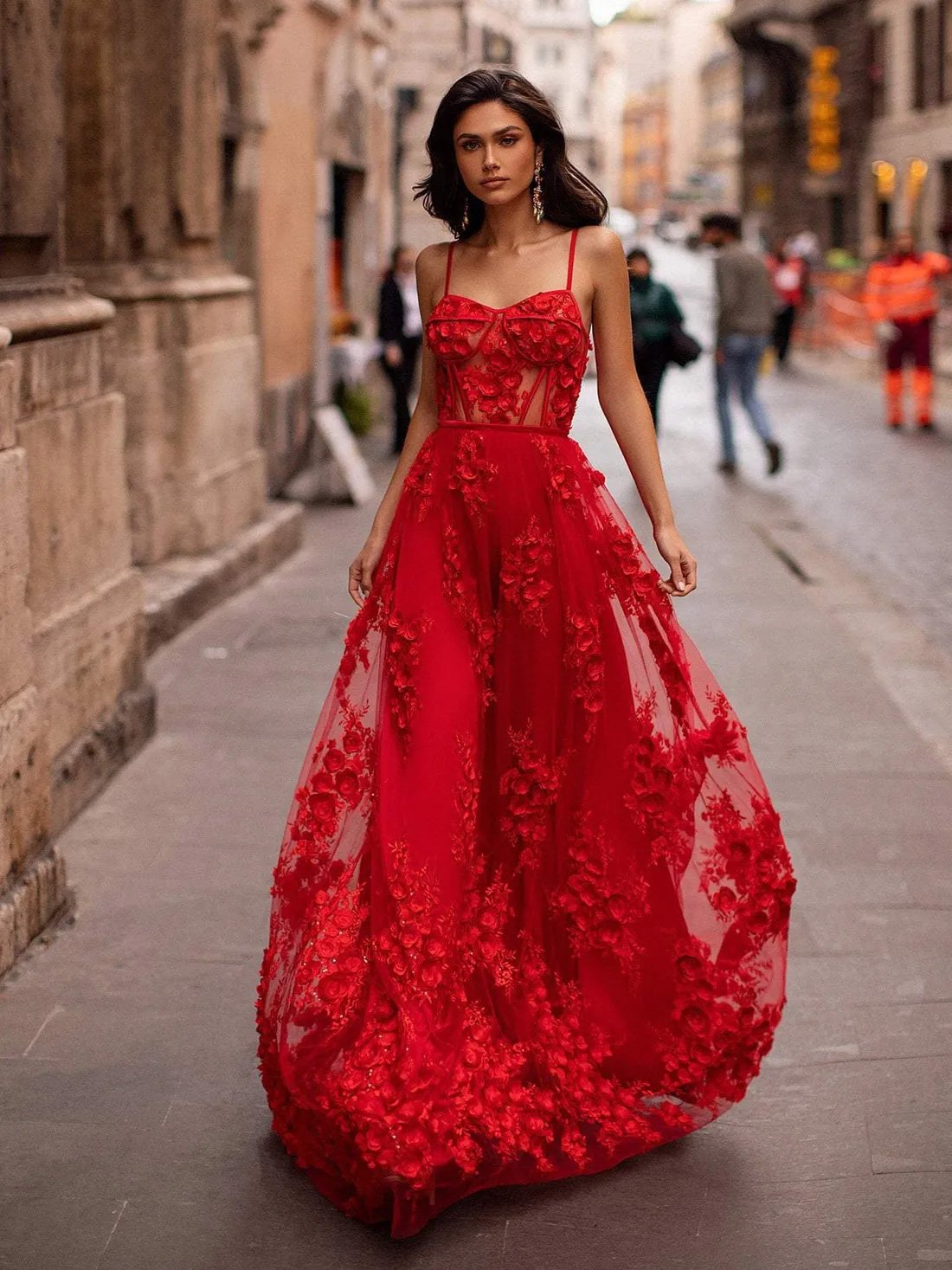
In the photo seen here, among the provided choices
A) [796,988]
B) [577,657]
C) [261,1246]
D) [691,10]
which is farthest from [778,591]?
[691,10]

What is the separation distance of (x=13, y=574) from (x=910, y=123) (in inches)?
1572

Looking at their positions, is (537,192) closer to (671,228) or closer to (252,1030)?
(252,1030)

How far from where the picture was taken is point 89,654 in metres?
6.14

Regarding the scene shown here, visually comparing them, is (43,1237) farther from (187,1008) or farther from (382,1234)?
(187,1008)

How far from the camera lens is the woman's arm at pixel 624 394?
3721 millimetres

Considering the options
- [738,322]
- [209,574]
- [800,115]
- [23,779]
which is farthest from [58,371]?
[800,115]

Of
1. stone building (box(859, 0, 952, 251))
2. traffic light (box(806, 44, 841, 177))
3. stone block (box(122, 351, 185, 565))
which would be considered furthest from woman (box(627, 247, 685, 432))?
traffic light (box(806, 44, 841, 177))

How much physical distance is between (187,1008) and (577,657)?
136 cm

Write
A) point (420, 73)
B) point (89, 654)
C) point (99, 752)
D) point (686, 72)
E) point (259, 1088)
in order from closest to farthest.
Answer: point (259, 1088)
point (89, 654)
point (99, 752)
point (420, 73)
point (686, 72)

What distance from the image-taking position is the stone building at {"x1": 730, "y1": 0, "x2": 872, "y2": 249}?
46781mm

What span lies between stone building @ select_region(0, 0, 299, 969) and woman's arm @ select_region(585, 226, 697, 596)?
154cm

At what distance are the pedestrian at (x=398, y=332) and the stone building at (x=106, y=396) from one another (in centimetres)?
468

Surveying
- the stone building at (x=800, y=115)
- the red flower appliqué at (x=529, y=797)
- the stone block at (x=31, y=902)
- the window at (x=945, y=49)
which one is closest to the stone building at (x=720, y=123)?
the stone building at (x=800, y=115)

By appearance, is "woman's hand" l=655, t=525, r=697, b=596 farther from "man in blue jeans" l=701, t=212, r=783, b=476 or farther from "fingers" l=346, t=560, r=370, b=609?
"man in blue jeans" l=701, t=212, r=783, b=476
